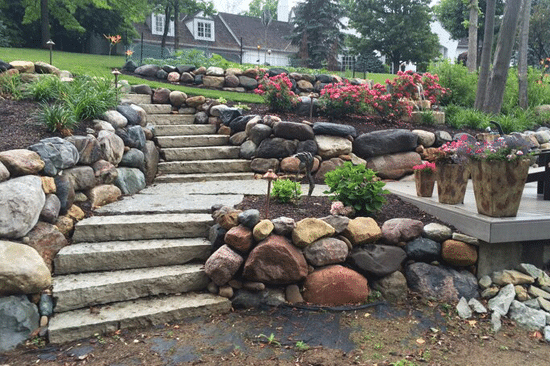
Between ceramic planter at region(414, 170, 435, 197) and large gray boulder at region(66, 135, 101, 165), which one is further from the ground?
large gray boulder at region(66, 135, 101, 165)

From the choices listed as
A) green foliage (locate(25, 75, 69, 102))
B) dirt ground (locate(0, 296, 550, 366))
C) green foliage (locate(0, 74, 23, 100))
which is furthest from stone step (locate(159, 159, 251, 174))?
dirt ground (locate(0, 296, 550, 366))

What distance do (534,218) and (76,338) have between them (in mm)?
3923

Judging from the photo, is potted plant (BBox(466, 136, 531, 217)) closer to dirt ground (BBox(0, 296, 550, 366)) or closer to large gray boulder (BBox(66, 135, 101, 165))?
dirt ground (BBox(0, 296, 550, 366))

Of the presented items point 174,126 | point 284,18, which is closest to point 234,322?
point 174,126

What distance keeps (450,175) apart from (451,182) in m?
0.08

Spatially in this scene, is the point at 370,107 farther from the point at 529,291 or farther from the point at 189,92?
the point at 529,291

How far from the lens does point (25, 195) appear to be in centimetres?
345

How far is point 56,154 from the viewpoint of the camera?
408 cm

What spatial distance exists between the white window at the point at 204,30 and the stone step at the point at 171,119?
2397 centimetres

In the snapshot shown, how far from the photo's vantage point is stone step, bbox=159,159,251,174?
6.16 m

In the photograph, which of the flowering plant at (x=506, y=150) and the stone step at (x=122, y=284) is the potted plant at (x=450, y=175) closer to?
the flowering plant at (x=506, y=150)

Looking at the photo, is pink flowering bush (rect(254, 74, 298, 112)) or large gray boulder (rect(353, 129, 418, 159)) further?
pink flowering bush (rect(254, 74, 298, 112))

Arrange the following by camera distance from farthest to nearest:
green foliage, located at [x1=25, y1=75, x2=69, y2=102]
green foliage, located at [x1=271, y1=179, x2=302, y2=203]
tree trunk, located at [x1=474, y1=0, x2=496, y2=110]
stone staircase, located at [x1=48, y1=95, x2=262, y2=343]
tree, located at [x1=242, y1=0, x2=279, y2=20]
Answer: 1. tree, located at [x1=242, y1=0, x2=279, y2=20]
2. tree trunk, located at [x1=474, y1=0, x2=496, y2=110]
3. green foliage, located at [x1=25, y1=75, x2=69, y2=102]
4. green foliage, located at [x1=271, y1=179, x2=302, y2=203]
5. stone staircase, located at [x1=48, y1=95, x2=262, y2=343]

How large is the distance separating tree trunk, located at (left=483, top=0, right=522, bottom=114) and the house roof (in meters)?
23.2
